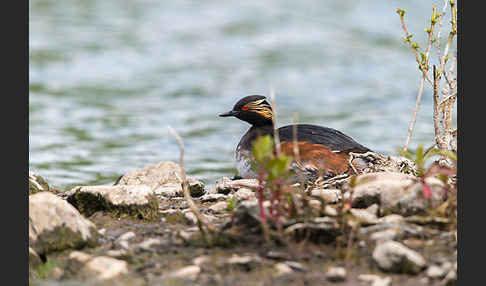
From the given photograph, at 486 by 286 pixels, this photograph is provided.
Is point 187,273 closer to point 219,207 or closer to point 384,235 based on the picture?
point 384,235

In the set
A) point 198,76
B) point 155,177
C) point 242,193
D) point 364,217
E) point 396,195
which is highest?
point 198,76

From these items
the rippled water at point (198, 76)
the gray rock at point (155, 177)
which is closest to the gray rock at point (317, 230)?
the gray rock at point (155, 177)

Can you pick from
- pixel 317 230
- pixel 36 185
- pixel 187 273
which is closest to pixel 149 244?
pixel 187 273

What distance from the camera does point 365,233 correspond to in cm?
492

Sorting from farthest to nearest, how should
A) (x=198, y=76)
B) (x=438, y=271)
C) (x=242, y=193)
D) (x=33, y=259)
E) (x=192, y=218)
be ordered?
(x=198, y=76), (x=242, y=193), (x=192, y=218), (x=33, y=259), (x=438, y=271)

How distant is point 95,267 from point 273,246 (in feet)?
3.74

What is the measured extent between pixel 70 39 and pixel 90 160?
954 cm

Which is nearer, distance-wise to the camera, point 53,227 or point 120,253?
point 120,253

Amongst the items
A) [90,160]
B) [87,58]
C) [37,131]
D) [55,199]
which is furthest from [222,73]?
[55,199]

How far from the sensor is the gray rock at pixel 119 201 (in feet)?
19.3

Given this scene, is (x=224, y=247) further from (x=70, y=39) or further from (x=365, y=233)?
(x=70, y=39)

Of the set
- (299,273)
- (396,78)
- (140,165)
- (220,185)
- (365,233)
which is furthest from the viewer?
(396,78)

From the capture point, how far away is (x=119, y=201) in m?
5.92

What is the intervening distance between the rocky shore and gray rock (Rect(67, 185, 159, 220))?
216 mm
